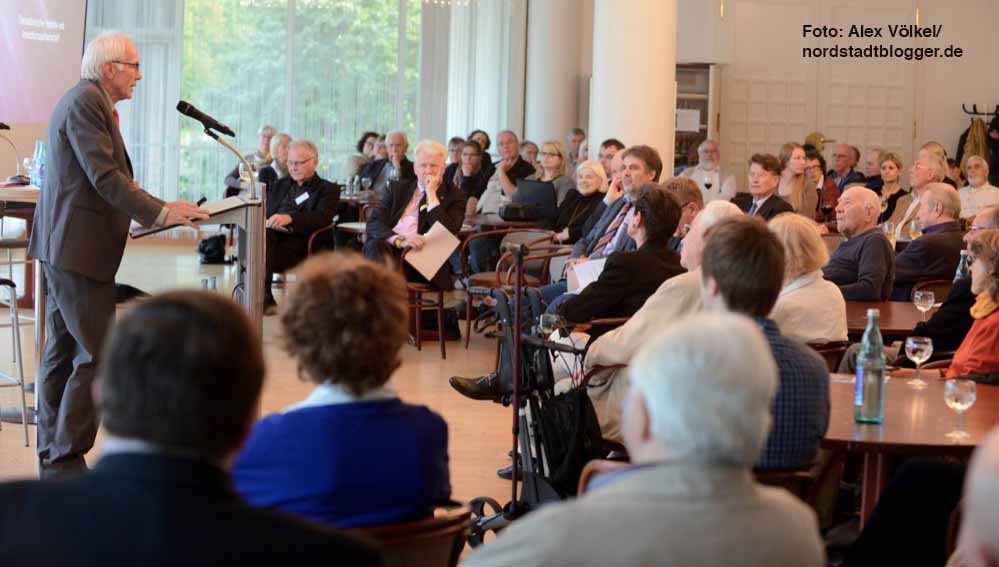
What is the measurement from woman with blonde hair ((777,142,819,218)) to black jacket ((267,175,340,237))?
3529 millimetres

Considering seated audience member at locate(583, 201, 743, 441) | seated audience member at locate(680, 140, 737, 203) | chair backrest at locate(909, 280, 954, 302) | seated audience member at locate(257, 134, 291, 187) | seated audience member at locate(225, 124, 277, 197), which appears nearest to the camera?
seated audience member at locate(583, 201, 743, 441)

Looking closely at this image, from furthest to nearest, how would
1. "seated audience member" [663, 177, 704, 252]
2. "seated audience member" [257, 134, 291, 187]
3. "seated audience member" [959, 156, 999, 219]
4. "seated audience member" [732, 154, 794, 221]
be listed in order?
1. "seated audience member" [959, 156, 999, 219]
2. "seated audience member" [257, 134, 291, 187]
3. "seated audience member" [732, 154, 794, 221]
4. "seated audience member" [663, 177, 704, 252]

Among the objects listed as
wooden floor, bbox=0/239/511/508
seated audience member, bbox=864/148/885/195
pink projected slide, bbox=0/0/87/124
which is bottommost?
wooden floor, bbox=0/239/511/508

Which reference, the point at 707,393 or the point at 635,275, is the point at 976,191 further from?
the point at 707,393

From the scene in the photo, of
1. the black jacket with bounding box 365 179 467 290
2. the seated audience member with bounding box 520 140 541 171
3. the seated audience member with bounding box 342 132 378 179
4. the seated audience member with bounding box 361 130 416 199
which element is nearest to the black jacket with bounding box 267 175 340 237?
the black jacket with bounding box 365 179 467 290

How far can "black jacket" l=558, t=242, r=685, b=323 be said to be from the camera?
16.4ft

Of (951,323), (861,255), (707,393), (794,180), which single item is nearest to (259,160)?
(794,180)

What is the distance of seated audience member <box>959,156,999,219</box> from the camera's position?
10.6 metres

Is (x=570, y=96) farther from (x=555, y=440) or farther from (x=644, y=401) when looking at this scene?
(x=644, y=401)

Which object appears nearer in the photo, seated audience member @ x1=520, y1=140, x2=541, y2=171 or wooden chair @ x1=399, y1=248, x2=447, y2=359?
wooden chair @ x1=399, y1=248, x2=447, y2=359

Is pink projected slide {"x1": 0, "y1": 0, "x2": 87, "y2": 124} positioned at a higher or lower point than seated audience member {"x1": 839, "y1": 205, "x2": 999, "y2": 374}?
higher

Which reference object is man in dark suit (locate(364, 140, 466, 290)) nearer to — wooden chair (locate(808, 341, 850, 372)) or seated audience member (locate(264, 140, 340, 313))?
seated audience member (locate(264, 140, 340, 313))

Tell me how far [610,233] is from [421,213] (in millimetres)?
1580

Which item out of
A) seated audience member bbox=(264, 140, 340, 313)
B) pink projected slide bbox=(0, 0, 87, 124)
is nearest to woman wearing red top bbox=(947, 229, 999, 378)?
seated audience member bbox=(264, 140, 340, 313)
